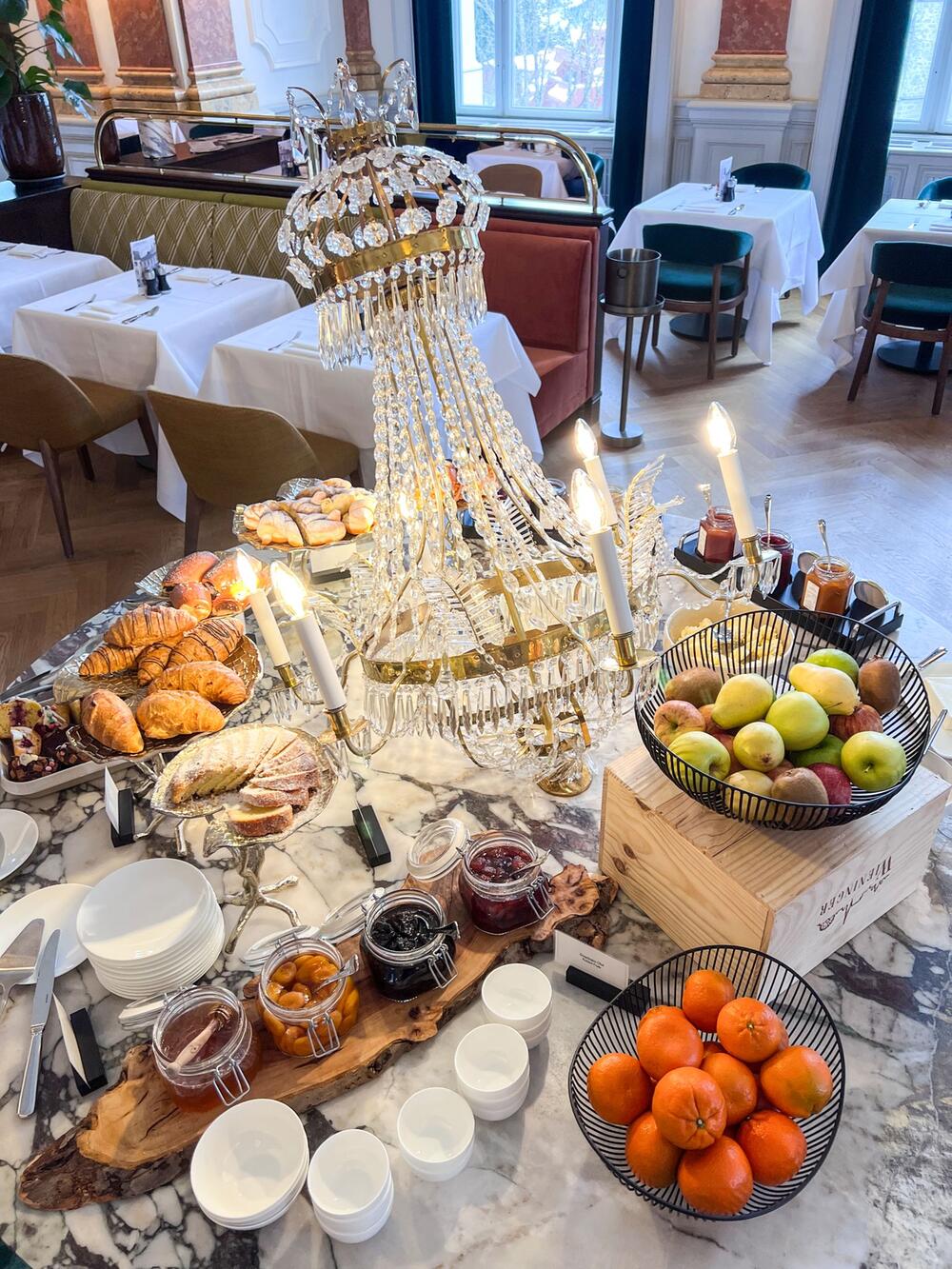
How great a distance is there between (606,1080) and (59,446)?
2.73m

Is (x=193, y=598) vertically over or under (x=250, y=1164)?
over

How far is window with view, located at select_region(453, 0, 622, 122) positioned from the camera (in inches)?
229

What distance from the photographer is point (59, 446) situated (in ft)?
9.53

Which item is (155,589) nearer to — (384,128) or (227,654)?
(227,654)

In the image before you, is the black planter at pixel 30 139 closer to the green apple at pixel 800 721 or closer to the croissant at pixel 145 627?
the croissant at pixel 145 627

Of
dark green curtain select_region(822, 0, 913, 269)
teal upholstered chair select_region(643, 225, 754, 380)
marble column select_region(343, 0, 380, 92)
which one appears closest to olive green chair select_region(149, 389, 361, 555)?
teal upholstered chair select_region(643, 225, 754, 380)

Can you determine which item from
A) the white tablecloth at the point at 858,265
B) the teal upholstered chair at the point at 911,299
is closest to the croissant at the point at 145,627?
the teal upholstered chair at the point at 911,299

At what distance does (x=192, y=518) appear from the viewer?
9.05 feet

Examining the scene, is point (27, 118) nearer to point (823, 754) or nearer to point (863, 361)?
point (863, 361)

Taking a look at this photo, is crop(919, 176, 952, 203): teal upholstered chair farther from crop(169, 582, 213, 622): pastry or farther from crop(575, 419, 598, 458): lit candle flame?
crop(169, 582, 213, 622): pastry

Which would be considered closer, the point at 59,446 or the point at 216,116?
the point at 59,446

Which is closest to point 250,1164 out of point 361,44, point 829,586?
point 829,586

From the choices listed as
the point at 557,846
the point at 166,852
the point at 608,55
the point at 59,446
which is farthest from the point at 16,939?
the point at 608,55

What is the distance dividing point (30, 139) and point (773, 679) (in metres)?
4.29
